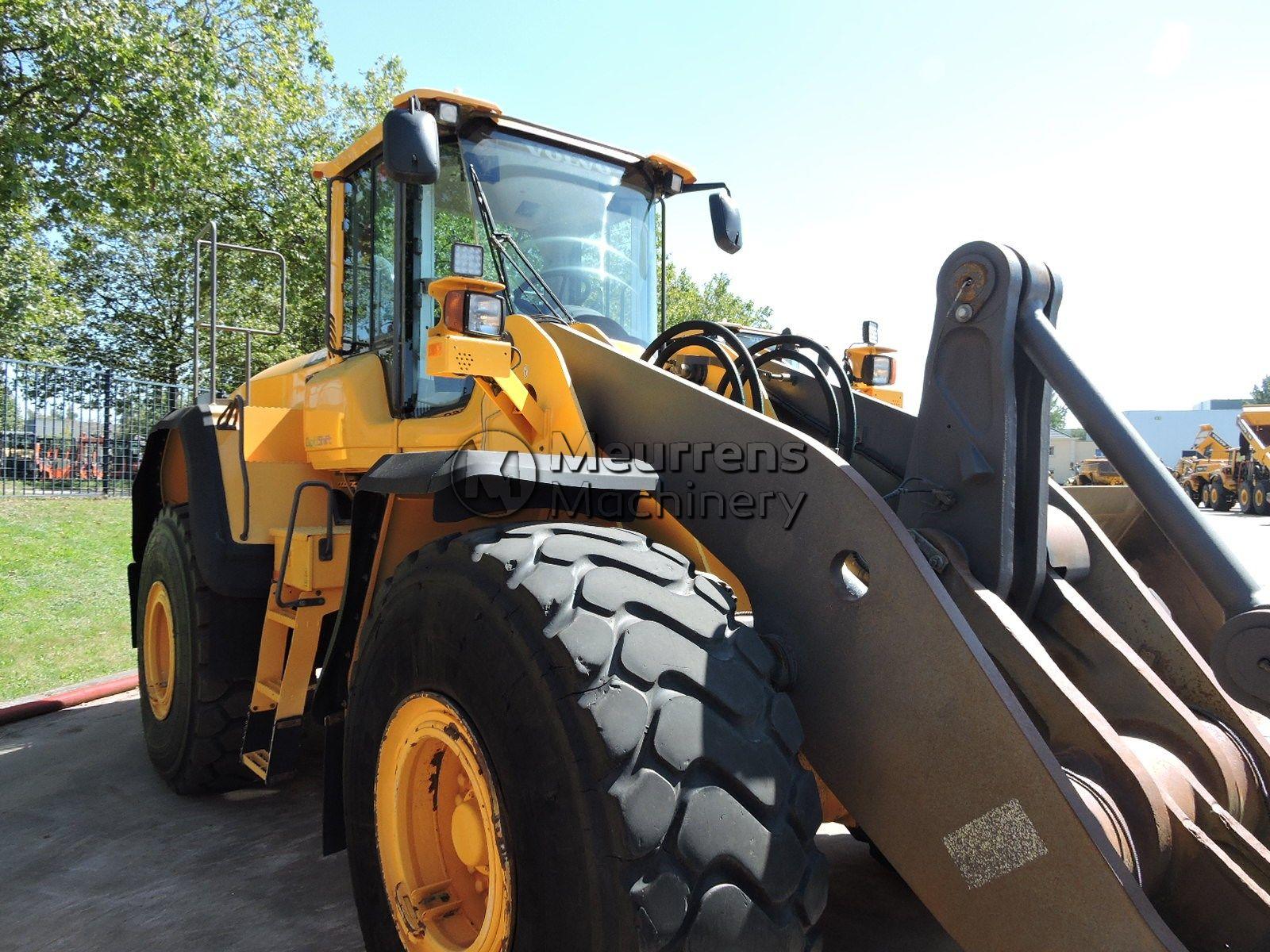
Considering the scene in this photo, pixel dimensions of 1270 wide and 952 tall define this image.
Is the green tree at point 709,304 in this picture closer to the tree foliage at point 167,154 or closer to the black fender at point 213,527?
the tree foliage at point 167,154

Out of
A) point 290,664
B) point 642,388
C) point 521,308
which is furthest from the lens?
point 290,664

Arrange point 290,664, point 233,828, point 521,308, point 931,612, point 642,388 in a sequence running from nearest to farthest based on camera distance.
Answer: point 931,612, point 642,388, point 521,308, point 290,664, point 233,828

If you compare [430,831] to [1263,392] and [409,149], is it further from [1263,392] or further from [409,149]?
[1263,392]

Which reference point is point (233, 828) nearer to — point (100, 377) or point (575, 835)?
point (575, 835)

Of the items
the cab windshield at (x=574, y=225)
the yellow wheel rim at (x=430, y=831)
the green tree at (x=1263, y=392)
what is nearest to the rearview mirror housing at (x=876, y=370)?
the cab windshield at (x=574, y=225)

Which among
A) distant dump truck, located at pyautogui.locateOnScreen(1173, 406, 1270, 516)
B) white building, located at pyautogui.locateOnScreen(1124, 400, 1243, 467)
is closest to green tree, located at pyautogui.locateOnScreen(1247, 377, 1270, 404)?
white building, located at pyautogui.locateOnScreen(1124, 400, 1243, 467)

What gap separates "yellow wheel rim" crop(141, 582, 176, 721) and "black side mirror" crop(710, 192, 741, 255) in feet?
11.1

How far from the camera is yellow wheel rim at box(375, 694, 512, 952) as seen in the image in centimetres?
226

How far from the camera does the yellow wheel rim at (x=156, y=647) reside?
4.85m

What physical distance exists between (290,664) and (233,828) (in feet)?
3.05

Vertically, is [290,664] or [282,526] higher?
[282,526]

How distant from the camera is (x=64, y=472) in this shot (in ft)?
49.1

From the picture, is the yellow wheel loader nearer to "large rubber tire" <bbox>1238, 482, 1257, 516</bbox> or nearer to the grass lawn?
the grass lawn

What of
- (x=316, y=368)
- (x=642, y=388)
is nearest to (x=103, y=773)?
(x=316, y=368)
